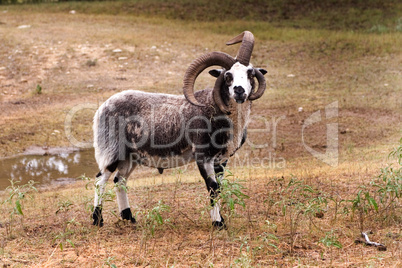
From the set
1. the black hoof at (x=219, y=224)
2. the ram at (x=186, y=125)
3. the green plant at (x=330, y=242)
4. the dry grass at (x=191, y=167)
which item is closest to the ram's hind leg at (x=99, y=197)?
the ram at (x=186, y=125)

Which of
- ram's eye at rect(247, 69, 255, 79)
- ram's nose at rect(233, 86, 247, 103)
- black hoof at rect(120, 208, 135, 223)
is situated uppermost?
ram's eye at rect(247, 69, 255, 79)

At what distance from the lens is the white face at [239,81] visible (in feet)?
23.8

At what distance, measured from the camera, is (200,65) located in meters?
7.83

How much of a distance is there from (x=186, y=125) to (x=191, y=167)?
4.77 meters

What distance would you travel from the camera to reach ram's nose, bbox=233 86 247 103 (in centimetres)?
722

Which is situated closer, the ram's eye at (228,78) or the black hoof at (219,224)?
the black hoof at (219,224)

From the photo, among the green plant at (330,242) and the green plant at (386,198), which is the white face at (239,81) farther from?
the green plant at (330,242)

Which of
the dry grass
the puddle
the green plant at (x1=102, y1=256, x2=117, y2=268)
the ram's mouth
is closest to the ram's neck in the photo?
the ram's mouth

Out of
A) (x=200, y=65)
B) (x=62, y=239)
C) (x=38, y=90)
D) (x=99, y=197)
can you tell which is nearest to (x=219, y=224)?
(x=99, y=197)

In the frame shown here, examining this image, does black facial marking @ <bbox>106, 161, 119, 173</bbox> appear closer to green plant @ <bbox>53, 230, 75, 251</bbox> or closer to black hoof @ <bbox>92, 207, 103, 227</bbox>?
A: black hoof @ <bbox>92, 207, 103, 227</bbox>

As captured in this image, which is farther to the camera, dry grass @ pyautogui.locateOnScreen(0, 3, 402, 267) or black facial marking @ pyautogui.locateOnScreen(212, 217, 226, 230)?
black facial marking @ pyautogui.locateOnScreen(212, 217, 226, 230)

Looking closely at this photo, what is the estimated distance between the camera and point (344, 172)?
32.6ft

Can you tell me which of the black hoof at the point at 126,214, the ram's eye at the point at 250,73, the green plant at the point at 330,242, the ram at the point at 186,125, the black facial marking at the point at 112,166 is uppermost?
the ram's eye at the point at 250,73

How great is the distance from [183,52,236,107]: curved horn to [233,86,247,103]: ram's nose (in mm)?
371
